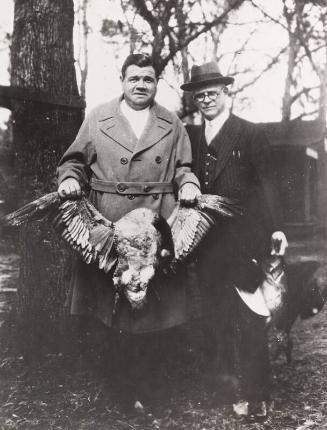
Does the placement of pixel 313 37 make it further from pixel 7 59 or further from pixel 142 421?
pixel 142 421

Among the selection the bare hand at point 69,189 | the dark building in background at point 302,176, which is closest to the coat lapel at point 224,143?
the bare hand at point 69,189

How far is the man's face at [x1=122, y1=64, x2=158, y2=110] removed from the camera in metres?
2.71

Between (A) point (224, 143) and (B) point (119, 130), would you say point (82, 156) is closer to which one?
(B) point (119, 130)

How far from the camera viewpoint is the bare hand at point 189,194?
2.70m

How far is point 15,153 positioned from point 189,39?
6.92ft

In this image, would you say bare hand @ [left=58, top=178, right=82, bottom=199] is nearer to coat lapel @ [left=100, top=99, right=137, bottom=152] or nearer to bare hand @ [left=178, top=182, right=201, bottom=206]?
coat lapel @ [left=100, top=99, right=137, bottom=152]

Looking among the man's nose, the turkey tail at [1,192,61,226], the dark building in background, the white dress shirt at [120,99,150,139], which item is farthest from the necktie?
the dark building in background

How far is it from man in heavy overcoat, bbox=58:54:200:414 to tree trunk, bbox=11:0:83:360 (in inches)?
32.3

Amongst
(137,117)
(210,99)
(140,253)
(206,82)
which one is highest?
(206,82)

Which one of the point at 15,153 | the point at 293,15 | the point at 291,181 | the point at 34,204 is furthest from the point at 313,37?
the point at 291,181

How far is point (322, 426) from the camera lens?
2.95m

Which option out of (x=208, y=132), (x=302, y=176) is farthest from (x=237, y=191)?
(x=302, y=176)

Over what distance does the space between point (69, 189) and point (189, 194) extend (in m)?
0.72

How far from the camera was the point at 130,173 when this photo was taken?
285cm
